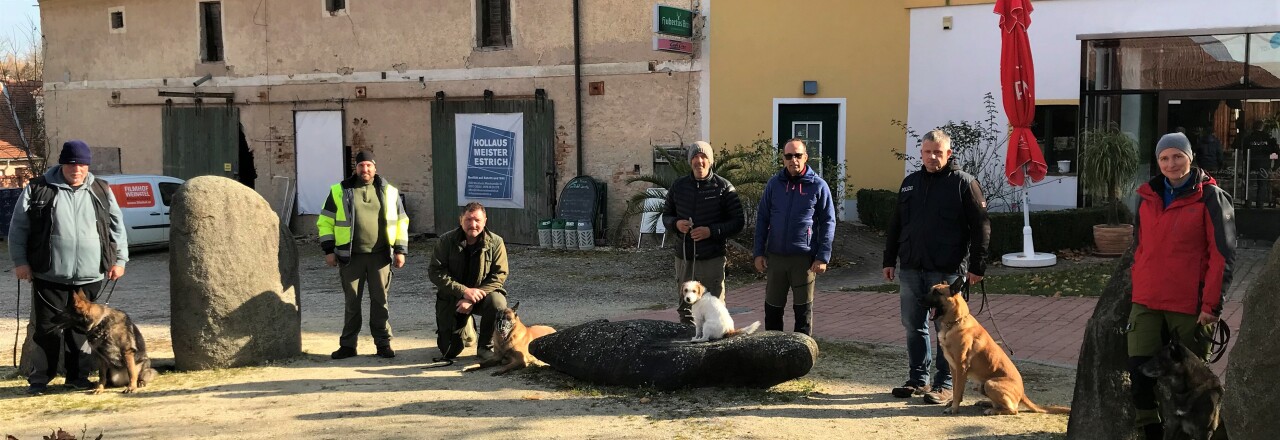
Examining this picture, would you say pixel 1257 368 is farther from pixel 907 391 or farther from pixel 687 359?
pixel 687 359

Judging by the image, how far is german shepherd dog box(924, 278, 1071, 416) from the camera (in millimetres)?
6059

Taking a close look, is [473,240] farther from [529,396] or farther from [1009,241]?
[1009,241]

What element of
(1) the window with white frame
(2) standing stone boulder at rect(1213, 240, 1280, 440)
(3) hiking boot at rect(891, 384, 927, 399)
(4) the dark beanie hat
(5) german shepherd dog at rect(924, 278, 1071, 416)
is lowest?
(3) hiking boot at rect(891, 384, 927, 399)

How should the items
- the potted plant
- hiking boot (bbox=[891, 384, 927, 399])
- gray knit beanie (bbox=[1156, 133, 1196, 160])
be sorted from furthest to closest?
the potted plant, hiking boot (bbox=[891, 384, 927, 399]), gray knit beanie (bbox=[1156, 133, 1196, 160])

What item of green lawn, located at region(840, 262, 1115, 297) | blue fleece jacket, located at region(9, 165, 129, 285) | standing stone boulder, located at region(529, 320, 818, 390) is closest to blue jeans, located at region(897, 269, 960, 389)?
standing stone boulder, located at region(529, 320, 818, 390)

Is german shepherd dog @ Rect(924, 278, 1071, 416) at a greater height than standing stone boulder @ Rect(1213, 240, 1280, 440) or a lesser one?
lesser

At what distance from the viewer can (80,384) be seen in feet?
24.3

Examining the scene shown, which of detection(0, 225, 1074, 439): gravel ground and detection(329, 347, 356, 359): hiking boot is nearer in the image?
detection(0, 225, 1074, 439): gravel ground

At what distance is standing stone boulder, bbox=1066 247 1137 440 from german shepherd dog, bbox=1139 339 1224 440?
1.12 feet

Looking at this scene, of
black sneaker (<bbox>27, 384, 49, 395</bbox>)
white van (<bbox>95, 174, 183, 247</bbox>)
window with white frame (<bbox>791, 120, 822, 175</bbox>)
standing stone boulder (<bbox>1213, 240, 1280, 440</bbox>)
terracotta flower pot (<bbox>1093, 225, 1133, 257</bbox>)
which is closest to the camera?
standing stone boulder (<bbox>1213, 240, 1280, 440</bbox>)

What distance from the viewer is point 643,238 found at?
1695 cm

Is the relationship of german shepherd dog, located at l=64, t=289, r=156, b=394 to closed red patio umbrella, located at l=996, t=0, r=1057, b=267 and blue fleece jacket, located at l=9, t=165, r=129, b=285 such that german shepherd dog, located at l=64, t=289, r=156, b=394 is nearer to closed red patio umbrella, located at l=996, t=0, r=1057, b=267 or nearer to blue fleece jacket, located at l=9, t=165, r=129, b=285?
blue fleece jacket, located at l=9, t=165, r=129, b=285

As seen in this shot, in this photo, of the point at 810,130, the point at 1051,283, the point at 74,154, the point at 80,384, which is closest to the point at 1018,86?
the point at 1051,283

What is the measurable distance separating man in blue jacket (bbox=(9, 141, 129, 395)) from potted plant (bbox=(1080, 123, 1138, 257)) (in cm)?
1112
